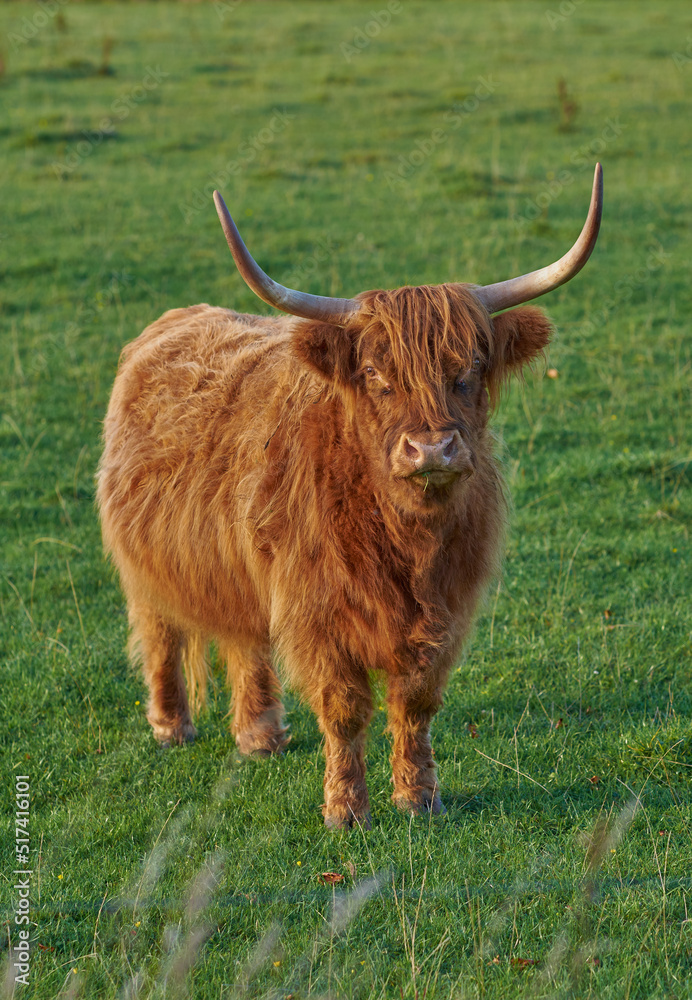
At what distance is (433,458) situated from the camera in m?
3.05

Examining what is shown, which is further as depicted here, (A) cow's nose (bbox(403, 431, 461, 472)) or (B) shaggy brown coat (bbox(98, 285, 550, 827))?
(B) shaggy brown coat (bbox(98, 285, 550, 827))

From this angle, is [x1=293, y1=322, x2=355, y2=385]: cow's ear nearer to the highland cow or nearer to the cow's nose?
the highland cow

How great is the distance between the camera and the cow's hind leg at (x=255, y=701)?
4.36 m

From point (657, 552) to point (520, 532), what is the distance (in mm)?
769

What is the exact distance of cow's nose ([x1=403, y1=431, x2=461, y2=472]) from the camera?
3.06 meters

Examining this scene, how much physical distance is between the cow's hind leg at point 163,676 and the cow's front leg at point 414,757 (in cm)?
108

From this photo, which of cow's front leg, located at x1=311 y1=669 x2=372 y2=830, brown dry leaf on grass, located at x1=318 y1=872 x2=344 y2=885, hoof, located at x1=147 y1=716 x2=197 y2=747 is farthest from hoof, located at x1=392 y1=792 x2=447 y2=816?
hoof, located at x1=147 y1=716 x2=197 y2=747

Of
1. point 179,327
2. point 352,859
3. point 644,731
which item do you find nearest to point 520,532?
point 644,731

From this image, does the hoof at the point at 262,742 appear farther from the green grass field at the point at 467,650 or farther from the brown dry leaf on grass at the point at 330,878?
the brown dry leaf on grass at the point at 330,878

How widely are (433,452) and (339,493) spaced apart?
22.3 inches

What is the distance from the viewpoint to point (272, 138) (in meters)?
13.8

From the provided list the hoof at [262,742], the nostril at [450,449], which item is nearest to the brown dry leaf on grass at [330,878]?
the hoof at [262,742]

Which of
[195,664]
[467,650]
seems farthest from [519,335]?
[195,664]

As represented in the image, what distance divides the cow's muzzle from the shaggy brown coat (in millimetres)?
11
